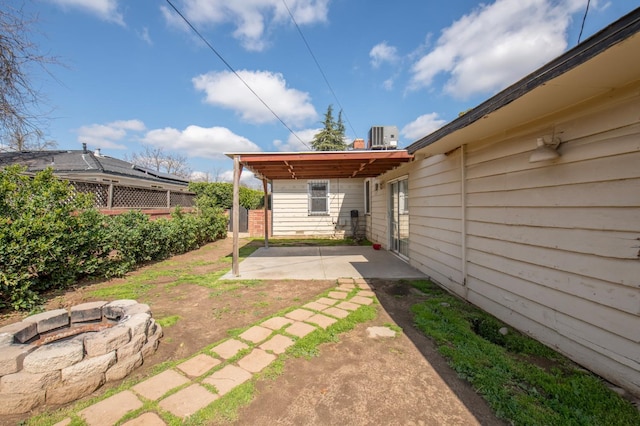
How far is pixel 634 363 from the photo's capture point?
1.65m

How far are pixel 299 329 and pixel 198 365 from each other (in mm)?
975

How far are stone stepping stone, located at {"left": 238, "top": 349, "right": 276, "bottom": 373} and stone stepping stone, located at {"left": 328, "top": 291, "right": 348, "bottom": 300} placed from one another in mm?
1505

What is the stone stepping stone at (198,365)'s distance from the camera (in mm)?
1932

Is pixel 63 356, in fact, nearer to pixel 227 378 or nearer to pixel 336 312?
pixel 227 378

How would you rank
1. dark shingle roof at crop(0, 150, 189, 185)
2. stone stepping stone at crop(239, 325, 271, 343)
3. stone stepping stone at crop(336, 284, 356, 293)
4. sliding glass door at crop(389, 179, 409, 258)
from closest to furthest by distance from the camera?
stone stepping stone at crop(239, 325, 271, 343) < stone stepping stone at crop(336, 284, 356, 293) < sliding glass door at crop(389, 179, 409, 258) < dark shingle roof at crop(0, 150, 189, 185)

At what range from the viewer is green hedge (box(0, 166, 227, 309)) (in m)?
3.05

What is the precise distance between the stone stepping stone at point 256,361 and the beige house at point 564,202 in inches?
99.9

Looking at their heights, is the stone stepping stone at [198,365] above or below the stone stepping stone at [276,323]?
below

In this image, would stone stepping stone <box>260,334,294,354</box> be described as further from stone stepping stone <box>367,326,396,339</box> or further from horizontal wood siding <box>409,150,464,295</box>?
horizontal wood siding <box>409,150,464,295</box>

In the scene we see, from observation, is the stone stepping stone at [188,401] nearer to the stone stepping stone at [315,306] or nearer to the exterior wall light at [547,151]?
the stone stepping stone at [315,306]

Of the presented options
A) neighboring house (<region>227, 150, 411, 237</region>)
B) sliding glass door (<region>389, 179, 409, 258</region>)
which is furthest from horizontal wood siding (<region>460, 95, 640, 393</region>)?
neighboring house (<region>227, 150, 411, 237</region>)

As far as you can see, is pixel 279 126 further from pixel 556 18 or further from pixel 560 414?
pixel 560 414

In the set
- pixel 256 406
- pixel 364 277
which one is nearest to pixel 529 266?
pixel 364 277

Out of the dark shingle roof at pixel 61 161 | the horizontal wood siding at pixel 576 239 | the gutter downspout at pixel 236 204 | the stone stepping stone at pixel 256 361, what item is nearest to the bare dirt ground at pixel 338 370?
the stone stepping stone at pixel 256 361
